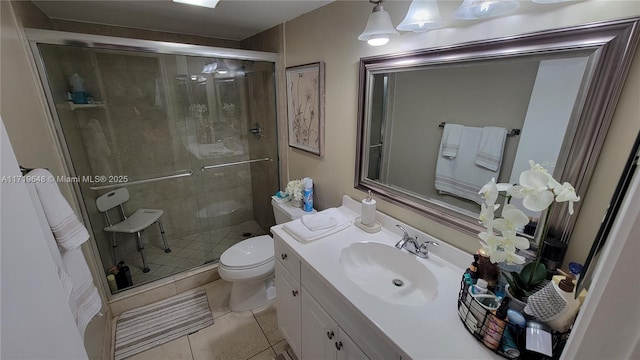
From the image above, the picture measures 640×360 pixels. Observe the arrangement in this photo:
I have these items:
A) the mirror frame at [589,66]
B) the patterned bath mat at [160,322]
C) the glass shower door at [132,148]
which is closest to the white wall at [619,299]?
the mirror frame at [589,66]

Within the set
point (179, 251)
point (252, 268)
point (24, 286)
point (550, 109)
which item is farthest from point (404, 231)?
point (179, 251)

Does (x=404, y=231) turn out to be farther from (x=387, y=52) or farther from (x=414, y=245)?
(x=387, y=52)

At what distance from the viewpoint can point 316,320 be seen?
1176mm

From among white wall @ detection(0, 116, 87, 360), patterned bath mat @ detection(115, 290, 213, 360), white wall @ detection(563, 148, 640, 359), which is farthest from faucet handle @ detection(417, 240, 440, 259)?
patterned bath mat @ detection(115, 290, 213, 360)

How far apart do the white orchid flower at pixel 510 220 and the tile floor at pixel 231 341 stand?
4.97ft

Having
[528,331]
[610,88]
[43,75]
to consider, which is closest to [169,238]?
[43,75]

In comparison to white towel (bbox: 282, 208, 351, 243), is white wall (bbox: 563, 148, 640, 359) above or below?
above

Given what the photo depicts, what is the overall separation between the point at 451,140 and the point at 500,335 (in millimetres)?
733

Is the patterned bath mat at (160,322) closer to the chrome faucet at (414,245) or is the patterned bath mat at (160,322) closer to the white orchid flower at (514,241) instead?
the chrome faucet at (414,245)

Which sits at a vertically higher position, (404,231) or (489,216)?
(489,216)

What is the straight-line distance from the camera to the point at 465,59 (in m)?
0.98

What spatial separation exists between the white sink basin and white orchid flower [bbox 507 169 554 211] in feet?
1.60

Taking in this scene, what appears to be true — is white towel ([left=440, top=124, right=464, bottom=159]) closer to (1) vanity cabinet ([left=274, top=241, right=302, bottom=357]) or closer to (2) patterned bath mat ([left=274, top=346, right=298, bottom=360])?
(1) vanity cabinet ([left=274, top=241, right=302, bottom=357])

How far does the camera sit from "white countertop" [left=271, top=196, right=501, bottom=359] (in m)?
0.75
